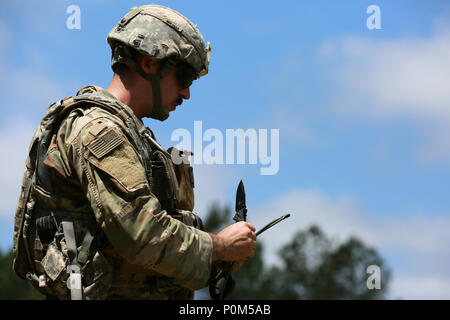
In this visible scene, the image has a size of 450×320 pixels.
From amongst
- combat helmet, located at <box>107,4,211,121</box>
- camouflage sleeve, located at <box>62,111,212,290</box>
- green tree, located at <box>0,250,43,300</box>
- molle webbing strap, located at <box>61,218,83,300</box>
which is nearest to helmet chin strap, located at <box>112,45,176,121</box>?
combat helmet, located at <box>107,4,211,121</box>

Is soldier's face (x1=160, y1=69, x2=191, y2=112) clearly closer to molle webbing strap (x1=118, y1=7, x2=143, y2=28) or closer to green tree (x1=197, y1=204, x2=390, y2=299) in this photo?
molle webbing strap (x1=118, y1=7, x2=143, y2=28)

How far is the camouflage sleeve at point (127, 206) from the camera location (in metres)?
6.55

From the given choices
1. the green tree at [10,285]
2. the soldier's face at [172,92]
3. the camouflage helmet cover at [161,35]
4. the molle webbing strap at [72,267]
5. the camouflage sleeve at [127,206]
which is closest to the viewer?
the camouflage sleeve at [127,206]

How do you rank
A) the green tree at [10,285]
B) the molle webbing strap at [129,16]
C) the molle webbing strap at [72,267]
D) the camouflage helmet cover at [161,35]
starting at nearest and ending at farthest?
the molle webbing strap at [72,267]
the camouflage helmet cover at [161,35]
the molle webbing strap at [129,16]
the green tree at [10,285]

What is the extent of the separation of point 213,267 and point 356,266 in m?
78.1

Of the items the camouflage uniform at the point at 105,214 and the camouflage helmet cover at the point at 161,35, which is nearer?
the camouflage uniform at the point at 105,214

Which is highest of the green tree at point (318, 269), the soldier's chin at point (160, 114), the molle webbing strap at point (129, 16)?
the molle webbing strap at point (129, 16)

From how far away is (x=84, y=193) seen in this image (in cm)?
682

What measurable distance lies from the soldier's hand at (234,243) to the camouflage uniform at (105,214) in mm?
106

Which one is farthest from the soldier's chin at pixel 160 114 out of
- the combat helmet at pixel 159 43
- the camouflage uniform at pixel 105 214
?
the camouflage uniform at pixel 105 214

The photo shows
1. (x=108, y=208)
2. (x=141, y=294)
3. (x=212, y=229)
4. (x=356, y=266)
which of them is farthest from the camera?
(x=356, y=266)

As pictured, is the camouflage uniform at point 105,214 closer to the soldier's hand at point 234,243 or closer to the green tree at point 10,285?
the soldier's hand at point 234,243
